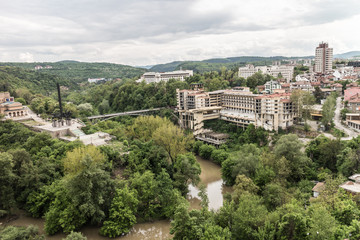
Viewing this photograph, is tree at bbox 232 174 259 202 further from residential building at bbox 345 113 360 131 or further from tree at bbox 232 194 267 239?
residential building at bbox 345 113 360 131

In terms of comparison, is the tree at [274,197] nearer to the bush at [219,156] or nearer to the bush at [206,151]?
the bush at [219,156]

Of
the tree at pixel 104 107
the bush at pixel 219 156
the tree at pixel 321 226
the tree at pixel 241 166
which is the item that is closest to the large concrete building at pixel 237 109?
the bush at pixel 219 156

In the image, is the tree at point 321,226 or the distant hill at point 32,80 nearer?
the tree at point 321,226

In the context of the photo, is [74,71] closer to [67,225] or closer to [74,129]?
[74,129]

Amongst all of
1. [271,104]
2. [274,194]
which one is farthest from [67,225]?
[271,104]

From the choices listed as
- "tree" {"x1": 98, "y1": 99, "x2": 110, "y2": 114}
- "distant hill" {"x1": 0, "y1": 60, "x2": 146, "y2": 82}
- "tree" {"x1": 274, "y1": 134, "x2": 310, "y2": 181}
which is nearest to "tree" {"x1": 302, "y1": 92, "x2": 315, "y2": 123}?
"tree" {"x1": 274, "y1": 134, "x2": 310, "y2": 181}
